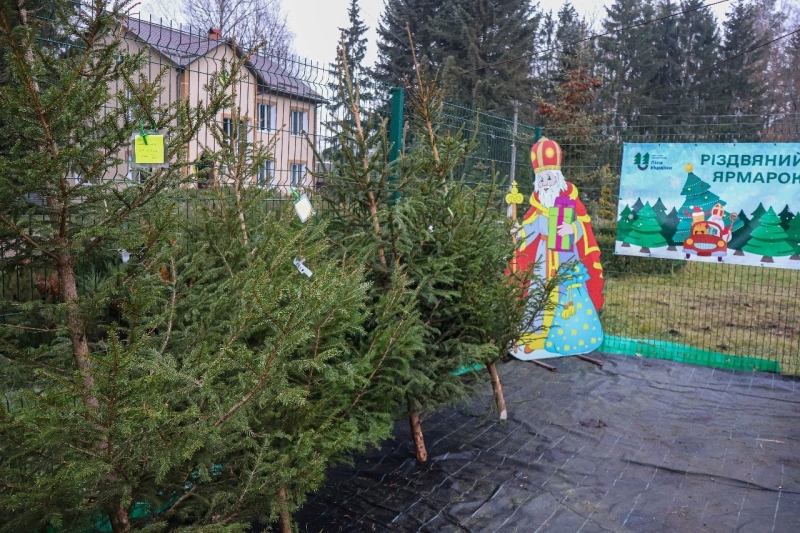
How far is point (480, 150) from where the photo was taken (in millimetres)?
6078

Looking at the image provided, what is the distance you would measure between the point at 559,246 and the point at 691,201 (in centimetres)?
158

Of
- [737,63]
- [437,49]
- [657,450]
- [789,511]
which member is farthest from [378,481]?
[737,63]

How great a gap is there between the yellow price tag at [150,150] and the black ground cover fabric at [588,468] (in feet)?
6.32

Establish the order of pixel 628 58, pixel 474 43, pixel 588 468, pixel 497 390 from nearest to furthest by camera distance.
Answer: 1. pixel 588 468
2. pixel 497 390
3. pixel 474 43
4. pixel 628 58

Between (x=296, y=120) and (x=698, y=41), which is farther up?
(x=698, y=41)

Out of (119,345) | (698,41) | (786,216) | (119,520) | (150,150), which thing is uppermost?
(698,41)

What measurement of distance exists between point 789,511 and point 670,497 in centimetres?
58

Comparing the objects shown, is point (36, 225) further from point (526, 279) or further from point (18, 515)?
point (526, 279)

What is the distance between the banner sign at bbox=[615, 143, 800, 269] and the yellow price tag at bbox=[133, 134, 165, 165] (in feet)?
18.9

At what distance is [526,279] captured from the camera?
4.00 meters

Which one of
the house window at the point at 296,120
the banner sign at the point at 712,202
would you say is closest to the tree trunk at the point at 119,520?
the house window at the point at 296,120

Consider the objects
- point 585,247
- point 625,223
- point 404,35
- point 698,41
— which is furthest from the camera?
point 698,41

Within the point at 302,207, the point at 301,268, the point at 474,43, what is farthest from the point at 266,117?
the point at 474,43

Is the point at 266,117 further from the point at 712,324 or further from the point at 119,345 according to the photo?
the point at 712,324
